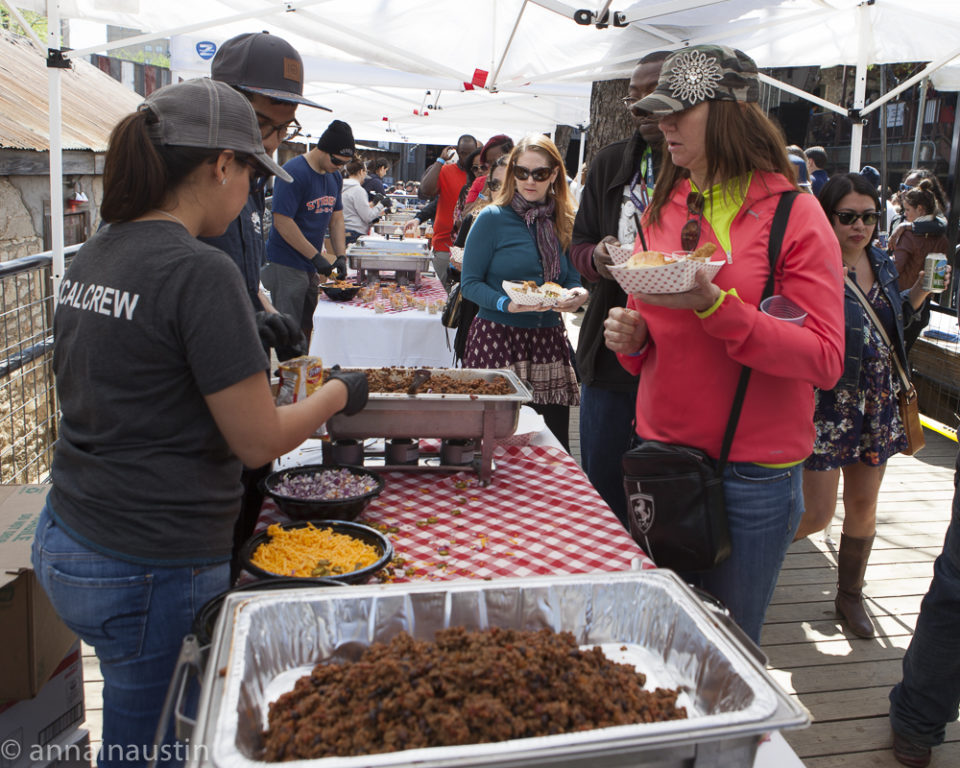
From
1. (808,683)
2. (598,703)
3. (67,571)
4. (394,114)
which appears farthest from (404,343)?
(394,114)

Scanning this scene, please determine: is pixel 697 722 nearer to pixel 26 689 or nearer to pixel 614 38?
pixel 26 689

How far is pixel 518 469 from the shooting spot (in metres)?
2.38

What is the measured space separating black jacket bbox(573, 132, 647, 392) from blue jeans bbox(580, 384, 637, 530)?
2.0 inches

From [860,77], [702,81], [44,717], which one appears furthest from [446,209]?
[44,717]

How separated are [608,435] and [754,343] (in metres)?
1.15

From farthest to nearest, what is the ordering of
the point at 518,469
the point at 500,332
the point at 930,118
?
the point at 930,118
the point at 500,332
the point at 518,469

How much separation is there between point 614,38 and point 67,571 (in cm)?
441

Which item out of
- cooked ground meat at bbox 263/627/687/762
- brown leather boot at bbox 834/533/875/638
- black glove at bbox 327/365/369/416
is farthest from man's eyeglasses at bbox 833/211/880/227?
cooked ground meat at bbox 263/627/687/762

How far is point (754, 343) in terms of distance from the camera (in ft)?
5.10

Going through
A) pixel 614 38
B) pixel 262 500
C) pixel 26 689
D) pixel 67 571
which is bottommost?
pixel 26 689

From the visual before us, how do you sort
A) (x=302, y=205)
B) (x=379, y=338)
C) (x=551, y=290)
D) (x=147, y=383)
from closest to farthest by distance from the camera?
(x=147, y=383) < (x=551, y=290) < (x=379, y=338) < (x=302, y=205)

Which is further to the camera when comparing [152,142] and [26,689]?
[26,689]

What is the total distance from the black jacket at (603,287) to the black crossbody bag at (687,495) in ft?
2.71

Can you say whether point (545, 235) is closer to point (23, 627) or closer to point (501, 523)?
point (501, 523)
